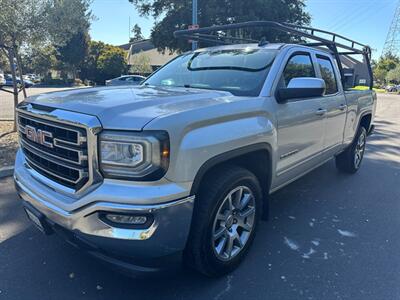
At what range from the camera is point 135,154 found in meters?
2.14

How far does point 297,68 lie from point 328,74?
1004 mm

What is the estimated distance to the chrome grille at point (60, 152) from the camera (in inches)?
88.3

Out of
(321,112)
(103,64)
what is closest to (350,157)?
(321,112)

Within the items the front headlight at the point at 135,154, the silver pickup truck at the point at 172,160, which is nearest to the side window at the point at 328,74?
the silver pickup truck at the point at 172,160

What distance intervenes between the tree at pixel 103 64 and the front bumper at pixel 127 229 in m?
41.0

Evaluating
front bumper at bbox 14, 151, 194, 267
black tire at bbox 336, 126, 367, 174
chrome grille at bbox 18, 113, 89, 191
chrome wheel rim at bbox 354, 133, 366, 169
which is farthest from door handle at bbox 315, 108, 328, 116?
chrome grille at bbox 18, 113, 89, 191

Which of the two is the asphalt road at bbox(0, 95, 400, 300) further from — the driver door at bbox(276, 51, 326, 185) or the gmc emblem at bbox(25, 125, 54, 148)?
the gmc emblem at bbox(25, 125, 54, 148)

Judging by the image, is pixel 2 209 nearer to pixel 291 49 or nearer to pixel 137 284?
pixel 137 284

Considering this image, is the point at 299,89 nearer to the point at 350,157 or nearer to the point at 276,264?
the point at 276,264

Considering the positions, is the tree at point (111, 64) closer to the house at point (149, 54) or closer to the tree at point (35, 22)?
the house at point (149, 54)

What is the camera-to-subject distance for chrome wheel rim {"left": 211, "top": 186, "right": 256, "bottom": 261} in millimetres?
2765

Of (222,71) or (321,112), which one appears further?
(321,112)

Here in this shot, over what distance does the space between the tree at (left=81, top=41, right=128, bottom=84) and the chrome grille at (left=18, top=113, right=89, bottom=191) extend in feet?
132

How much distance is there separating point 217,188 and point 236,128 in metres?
0.49
